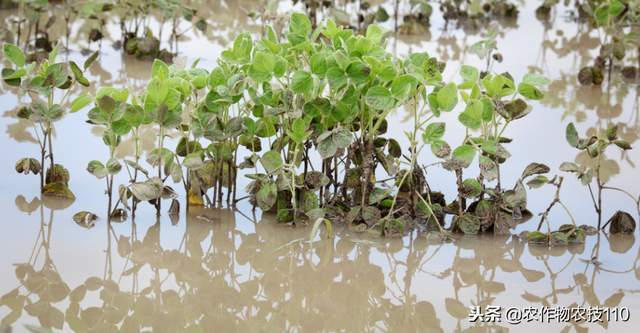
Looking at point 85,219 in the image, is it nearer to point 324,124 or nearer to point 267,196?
point 267,196

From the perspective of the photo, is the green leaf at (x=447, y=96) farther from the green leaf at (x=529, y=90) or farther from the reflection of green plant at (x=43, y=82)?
the reflection of green plant at (x=43, y=82)

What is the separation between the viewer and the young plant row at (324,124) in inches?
65.9

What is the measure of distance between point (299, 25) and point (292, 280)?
26.8 inches

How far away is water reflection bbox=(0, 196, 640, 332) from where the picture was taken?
1.34m

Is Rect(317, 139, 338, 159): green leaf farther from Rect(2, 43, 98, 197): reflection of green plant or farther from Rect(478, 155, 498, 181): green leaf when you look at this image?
Rect(2, 43, 98, 197): reflection of green plant

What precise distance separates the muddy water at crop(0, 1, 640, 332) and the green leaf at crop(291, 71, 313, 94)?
1.22ft

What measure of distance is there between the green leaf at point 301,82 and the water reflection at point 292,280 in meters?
0.37

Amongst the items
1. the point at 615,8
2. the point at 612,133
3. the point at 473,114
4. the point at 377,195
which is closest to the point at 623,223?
the point at 612,133

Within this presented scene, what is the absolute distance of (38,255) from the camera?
1579mm

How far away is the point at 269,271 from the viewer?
157 cm

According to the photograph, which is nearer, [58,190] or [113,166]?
[113,166]

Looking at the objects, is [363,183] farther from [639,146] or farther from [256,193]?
[639,146]

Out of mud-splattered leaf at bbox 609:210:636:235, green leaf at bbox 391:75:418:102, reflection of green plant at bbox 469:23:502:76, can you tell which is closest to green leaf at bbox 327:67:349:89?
green leaf at bbox 391:75:418:102

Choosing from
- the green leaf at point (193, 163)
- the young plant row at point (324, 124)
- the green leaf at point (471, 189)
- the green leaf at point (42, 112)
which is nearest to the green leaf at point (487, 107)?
the young plant row at point (324, 124)
